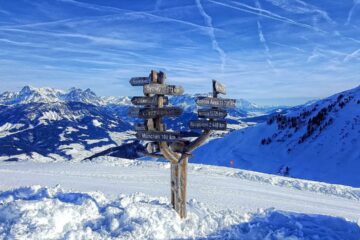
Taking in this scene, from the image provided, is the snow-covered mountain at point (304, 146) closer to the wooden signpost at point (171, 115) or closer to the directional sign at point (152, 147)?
the wooden signpost at point (171, 115)

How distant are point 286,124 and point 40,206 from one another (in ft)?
250

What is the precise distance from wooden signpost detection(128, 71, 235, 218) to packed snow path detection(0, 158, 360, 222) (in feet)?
12.9

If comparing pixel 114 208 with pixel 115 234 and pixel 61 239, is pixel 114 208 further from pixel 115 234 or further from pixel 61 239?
pixel 61 239

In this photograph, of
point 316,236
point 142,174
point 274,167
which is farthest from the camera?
point 274,167

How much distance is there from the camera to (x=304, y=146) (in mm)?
67875

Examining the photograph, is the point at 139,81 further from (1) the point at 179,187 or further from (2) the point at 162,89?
(1) the point at 179,187

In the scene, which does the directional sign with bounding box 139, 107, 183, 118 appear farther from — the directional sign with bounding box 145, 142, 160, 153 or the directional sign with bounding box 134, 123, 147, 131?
the directional sign with bounding box 145, 142, 160, 153

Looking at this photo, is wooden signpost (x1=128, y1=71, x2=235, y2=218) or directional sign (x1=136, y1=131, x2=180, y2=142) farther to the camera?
directional sign (x1=136, y1=131, x2=180, y2=142)

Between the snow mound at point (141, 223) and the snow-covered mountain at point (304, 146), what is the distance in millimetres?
38313

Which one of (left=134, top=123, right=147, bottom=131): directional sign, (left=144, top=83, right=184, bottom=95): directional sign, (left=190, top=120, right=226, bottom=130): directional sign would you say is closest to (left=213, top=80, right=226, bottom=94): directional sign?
(left=190, top=120, right=226, bottom=130): directional sign

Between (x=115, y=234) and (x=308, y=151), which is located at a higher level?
(x=115, y=234)

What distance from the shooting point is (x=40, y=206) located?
1242 centimetres

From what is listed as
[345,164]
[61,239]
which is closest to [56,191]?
[61,239]

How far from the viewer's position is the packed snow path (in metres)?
19.0
